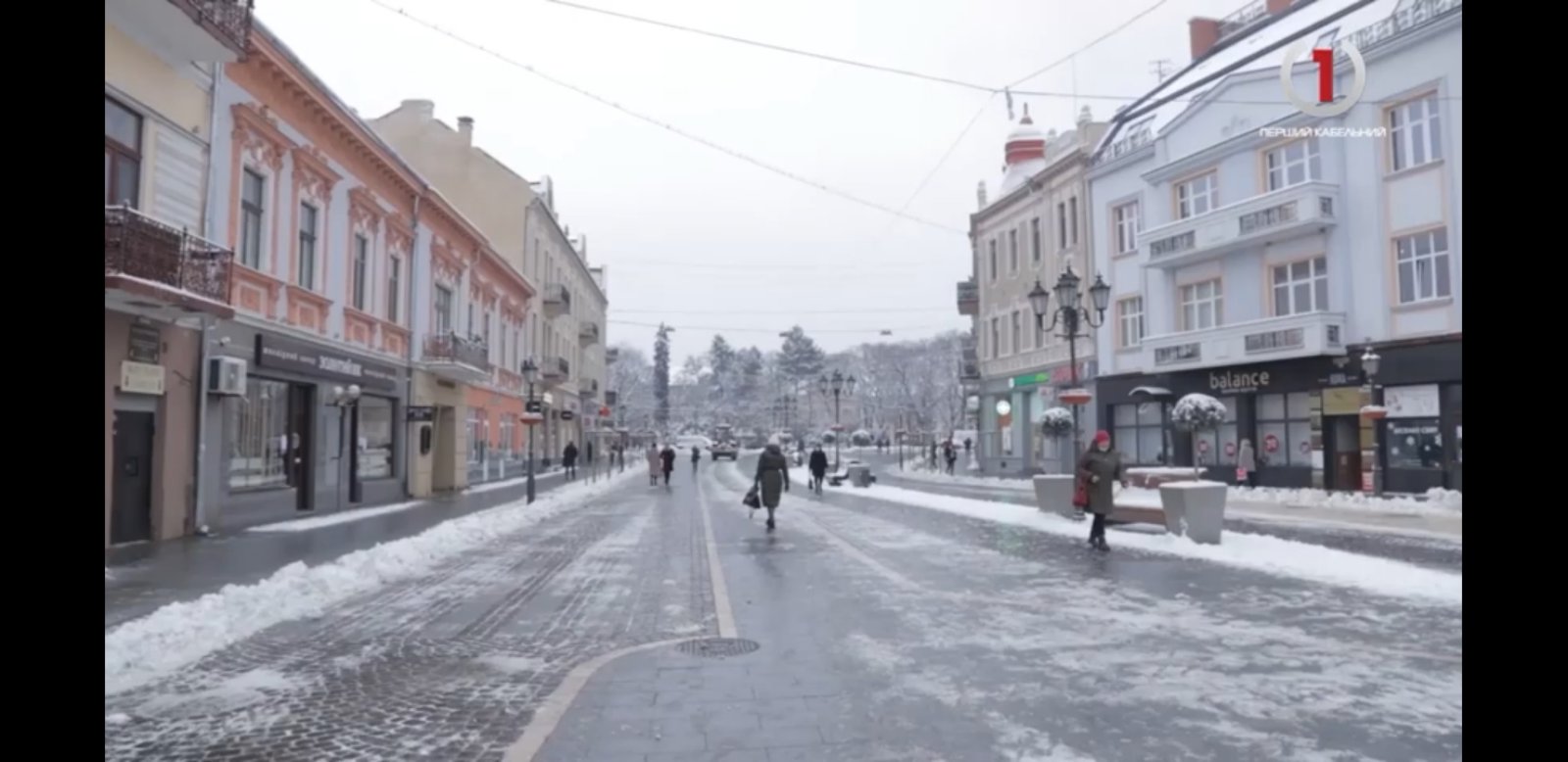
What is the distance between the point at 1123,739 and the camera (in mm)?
4676

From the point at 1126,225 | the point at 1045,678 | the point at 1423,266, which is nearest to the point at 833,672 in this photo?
the point at 1045,678

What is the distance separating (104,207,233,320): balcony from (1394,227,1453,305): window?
2685 cm

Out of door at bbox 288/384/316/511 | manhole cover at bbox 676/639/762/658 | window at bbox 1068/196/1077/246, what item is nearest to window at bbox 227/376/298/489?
door at bbox 288/384/316/511

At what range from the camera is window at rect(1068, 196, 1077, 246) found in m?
36.9

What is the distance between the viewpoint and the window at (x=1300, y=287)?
27.2 meters

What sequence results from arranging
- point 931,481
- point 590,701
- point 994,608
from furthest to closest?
1. point 931,481
2. point 994,608
3. point 590,701

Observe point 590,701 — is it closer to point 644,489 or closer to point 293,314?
point 293,314

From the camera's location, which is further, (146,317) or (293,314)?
(293,314)

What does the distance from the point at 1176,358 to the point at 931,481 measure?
1308 cm

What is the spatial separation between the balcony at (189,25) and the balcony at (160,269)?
2.69 metres

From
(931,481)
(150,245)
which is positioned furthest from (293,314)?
(931,481)

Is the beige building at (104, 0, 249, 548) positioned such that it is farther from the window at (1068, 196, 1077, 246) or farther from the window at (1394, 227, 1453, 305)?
the window at (1068, 196, 1077, 246)

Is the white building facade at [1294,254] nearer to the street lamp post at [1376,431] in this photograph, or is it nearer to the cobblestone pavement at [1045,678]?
the street lamp post at [1376,431]

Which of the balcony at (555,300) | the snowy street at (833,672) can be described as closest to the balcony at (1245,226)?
the snowy street at (833,672)
